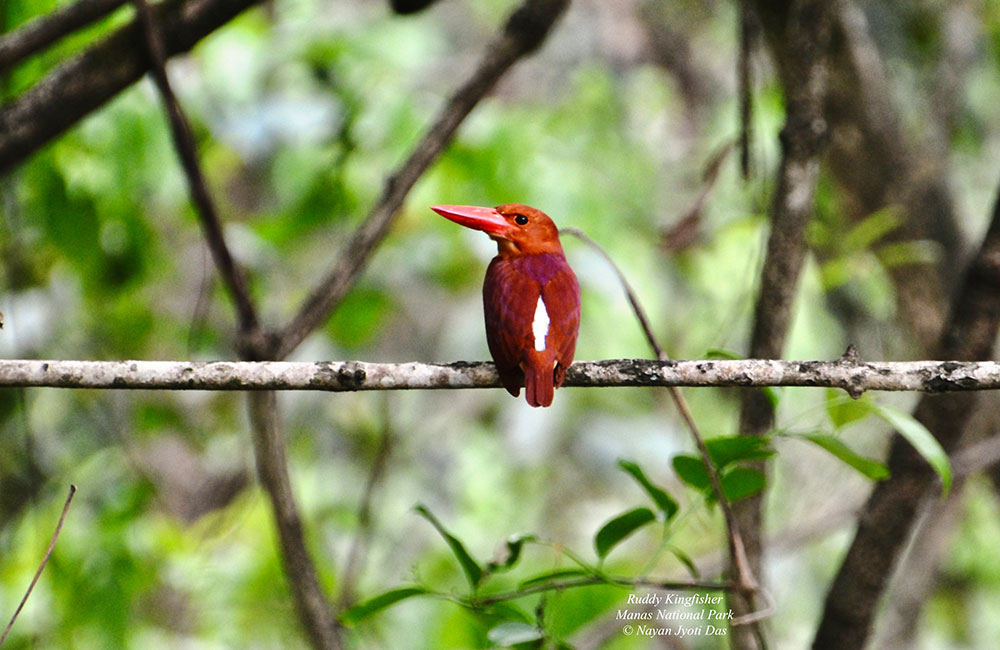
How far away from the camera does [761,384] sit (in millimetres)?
1184

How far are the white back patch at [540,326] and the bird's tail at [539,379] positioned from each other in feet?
0.06

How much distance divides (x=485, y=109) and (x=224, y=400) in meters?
1.43

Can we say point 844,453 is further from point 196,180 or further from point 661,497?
point 196,180

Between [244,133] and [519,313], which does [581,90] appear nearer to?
[244,133]

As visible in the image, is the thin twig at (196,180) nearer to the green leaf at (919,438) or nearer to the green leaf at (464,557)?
the green leaf at (464,557)

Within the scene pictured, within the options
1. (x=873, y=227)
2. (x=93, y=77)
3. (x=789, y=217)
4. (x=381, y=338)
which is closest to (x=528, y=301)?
(x=789, y=217)

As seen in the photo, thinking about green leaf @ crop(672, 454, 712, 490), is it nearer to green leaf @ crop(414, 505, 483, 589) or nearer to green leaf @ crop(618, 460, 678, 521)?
green leaf @ crop(618, 460, 678, 521)

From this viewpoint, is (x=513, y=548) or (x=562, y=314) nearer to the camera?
(x=513, y=548)

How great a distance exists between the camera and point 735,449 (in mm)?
1312

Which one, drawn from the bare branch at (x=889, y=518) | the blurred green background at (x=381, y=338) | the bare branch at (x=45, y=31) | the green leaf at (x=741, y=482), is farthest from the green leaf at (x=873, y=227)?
the bare branch at (x=45, y=31)

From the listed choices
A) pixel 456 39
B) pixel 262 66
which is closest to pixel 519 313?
pixel 262 66

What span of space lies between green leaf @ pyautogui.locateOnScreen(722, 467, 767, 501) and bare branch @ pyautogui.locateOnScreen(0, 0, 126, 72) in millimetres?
1485

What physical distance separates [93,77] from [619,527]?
1.37 m

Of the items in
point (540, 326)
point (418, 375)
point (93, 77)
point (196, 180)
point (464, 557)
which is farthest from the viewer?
point (93, 77)
